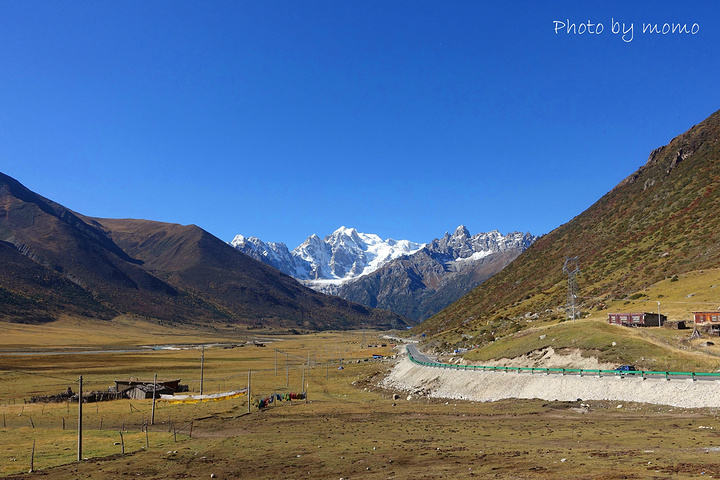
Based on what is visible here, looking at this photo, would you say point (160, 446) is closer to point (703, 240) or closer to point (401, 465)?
Result: point (401, 465)

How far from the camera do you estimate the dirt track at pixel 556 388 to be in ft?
137

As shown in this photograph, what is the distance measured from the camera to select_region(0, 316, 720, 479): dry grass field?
25828mm

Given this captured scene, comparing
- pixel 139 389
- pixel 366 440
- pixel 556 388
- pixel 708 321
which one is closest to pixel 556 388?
pixel 556 388

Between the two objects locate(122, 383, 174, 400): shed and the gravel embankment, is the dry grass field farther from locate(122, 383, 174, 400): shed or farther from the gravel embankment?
locate(122, 383, 174, 400): shed

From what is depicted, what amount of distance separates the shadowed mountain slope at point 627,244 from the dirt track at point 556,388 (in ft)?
126

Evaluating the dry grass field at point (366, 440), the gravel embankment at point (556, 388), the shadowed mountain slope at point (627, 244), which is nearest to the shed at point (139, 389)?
the dry grass field at point (366, 440)

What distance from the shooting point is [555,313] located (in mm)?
107562

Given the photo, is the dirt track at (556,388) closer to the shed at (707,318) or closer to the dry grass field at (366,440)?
the dry grass field at (366,440)

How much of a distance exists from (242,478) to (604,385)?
35.6 m

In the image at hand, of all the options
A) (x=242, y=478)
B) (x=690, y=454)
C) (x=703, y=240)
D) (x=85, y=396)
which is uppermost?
(x=703, y=240)

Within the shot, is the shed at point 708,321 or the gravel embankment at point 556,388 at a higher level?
the shed at point 708,321

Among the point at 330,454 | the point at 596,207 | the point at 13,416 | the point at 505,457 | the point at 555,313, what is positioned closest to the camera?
the point at 505,457

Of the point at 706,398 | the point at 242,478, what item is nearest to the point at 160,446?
the point at 242,478

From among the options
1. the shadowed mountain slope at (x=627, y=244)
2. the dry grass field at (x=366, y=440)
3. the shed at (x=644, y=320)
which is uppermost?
the shadowed mountain slope at (x=627, y=244)
